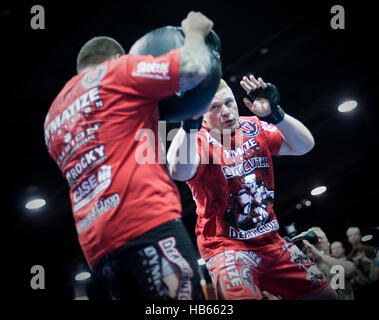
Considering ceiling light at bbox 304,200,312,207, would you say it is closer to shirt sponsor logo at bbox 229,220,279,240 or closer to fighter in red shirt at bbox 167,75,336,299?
fighter in red shirt at bbox 167,75,336,299

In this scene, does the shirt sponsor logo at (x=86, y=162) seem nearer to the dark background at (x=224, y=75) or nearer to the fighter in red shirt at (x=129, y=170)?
the fighter in red shirt at (x=129, y=170)

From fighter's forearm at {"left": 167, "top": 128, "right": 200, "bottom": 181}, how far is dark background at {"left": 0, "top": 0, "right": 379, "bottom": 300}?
855 millimetres

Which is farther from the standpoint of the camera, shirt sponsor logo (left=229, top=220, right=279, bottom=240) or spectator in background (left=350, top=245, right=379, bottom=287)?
spectator in background (left=350, top=245, right=379, bottom=287)

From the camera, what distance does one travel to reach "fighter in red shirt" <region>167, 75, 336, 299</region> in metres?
2.29

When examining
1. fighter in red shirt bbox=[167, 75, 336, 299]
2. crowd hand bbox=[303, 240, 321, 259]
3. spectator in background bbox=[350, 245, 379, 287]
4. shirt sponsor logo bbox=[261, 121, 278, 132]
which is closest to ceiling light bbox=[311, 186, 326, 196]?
spectator in background bbox=[350, 245, 379, 287]

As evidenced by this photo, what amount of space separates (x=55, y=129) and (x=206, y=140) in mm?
1055

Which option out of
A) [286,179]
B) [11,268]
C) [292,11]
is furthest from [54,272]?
[292,11]

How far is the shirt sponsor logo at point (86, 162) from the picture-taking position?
5.18 feet

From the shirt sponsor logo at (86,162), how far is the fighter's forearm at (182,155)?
53 centimetres

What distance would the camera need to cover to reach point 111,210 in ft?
4.97

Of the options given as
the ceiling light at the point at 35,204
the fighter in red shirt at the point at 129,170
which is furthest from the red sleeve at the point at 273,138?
the ceiling light at the point at 35,204

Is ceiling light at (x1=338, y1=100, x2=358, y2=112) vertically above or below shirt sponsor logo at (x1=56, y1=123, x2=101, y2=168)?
above

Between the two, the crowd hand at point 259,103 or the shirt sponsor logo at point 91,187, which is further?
the crowd hand at point 259,103

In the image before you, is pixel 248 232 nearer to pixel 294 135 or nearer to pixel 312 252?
pixel 294 135
